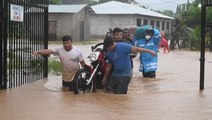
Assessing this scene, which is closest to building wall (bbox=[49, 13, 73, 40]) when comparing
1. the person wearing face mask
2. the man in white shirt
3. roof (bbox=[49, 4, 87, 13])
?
roof (bbox=[49, 4, 87, 13])

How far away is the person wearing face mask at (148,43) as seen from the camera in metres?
12.6

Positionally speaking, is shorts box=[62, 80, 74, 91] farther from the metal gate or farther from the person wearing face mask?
the person wearing face mask

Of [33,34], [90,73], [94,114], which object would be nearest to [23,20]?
[33,34]

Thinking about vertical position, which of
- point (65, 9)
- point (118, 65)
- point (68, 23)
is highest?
point (65, 9)

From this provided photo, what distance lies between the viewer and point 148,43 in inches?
497

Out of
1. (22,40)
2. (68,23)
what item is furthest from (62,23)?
(22,40)

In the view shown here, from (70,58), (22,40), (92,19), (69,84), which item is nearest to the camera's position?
(70,58)

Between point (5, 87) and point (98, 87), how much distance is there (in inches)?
75.2

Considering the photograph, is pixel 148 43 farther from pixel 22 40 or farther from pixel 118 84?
pixel 22 40

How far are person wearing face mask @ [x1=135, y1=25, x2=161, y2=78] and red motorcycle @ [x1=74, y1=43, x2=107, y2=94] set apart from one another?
9.08 feet

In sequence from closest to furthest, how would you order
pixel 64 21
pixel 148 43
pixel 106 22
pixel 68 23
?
pixel 148 43 < pixel 68 23 < pixel 64 21 < pixel 106 22

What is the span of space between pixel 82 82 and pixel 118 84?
2.38ft

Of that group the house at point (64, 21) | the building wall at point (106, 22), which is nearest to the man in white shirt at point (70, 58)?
the house at point (64, 21)

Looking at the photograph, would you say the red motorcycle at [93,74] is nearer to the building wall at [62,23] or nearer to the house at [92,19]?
the house at [92,19]
